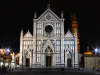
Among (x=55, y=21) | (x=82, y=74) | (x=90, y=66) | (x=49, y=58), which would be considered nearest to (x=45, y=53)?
(x=49, y=58)

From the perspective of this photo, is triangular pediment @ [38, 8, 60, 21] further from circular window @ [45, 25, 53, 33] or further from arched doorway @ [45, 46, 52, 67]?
arched doorway @ [45, 46, 52, 67]

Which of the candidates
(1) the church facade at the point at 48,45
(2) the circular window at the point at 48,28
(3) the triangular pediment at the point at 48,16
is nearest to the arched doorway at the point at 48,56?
(1) the church facade at the point at 48,45

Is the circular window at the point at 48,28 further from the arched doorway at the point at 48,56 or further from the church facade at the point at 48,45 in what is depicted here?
the arched doorway at the point at 48,56

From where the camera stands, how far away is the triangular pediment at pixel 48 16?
58188 millimetres

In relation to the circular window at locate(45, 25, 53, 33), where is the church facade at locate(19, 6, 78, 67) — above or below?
below

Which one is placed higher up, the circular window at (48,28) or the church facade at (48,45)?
the circular window at (48,28)

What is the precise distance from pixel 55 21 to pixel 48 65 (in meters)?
13.1

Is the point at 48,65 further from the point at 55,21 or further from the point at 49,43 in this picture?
the point at 55,21

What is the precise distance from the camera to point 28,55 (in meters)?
58.2

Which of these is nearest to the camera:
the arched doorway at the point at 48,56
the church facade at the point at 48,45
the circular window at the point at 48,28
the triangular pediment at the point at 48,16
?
the church facade at the point at 48,45

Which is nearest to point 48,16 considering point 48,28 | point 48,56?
point 48,28

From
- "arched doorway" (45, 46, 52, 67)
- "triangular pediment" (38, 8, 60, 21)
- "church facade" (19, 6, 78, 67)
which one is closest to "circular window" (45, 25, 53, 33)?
"church facade" (19, 6, 78, 67)

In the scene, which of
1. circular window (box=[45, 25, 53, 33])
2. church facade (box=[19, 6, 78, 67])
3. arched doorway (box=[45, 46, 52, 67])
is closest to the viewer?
church facade (box=[19, 6, 78, 67])

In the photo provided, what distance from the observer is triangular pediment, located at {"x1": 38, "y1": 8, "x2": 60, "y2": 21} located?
5819 centimetres
